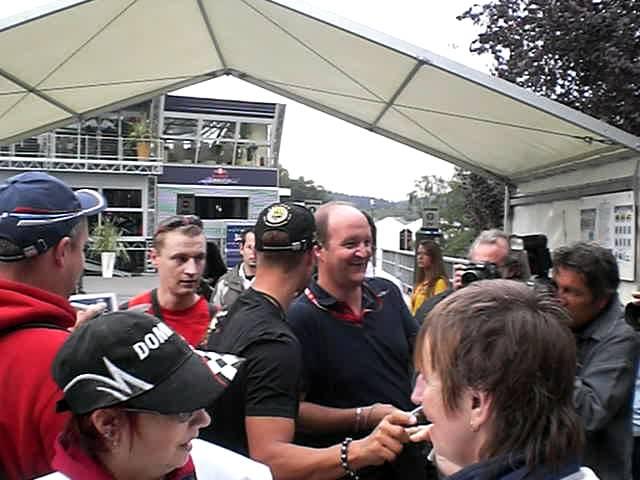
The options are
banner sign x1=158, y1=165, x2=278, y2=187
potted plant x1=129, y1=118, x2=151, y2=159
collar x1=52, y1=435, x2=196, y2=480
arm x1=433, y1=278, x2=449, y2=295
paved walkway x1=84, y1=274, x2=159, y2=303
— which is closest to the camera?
collar x1=52, y1=435, x2=196, y2=480

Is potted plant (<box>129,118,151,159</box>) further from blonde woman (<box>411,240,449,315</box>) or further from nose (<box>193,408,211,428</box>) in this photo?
nose (<box>193,408,211,428</box>)

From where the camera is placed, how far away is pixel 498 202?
1291cm

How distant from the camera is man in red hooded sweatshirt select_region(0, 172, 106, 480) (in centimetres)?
140

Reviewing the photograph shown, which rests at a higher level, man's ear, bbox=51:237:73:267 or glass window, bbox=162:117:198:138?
glass window, bbox=162:117:198:138

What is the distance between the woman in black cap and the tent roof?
16.4 feet

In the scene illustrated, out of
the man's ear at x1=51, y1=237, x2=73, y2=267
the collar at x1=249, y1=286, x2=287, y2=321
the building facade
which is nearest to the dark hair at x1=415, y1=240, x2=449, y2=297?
the collar at x1=249, y1=286, x2=287, y2=321

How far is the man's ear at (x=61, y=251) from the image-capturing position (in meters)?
1.71

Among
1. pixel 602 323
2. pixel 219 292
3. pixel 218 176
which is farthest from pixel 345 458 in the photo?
pixel 218 176

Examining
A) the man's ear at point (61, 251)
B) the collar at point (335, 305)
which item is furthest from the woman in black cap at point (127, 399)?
the collar at point (335, 305)

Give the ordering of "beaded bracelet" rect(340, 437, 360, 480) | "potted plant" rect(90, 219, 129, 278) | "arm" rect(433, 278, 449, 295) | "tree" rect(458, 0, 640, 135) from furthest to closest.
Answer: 1. "potted plant" rect(90, 219, 129, 278)
2. "tree" rect(458, 0, 640, 135)
3. "arm" rect(433, 278, 449, 295)
4. "beaded bracelet" rect(340, 437, 360, 480)

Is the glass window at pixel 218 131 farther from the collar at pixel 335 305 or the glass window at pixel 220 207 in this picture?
the collar at pixel 335 305

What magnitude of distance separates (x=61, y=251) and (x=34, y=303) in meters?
0.21

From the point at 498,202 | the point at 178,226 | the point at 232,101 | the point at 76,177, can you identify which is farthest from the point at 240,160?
the point at 178,226

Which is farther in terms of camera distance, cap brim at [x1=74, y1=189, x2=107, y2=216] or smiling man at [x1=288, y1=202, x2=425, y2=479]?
smiling man at [x1=288, y1=202, x2=425, y2=479]
